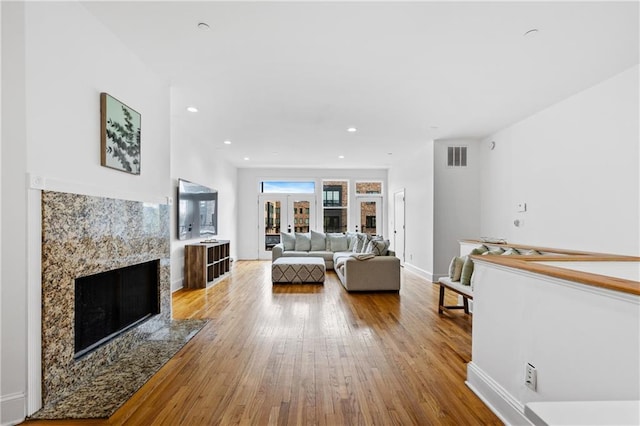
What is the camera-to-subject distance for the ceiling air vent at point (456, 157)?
241 inches

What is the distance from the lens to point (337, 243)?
311 inches

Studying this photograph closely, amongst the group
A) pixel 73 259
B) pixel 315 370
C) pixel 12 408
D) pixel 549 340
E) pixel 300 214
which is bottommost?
pixel 315 370

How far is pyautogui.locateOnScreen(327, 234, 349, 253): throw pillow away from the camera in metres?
7.88

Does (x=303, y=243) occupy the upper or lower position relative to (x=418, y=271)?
upper

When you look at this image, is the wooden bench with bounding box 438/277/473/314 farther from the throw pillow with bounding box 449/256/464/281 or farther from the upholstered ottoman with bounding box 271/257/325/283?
the upholstered ottoman with bounding box 271/257/325/283

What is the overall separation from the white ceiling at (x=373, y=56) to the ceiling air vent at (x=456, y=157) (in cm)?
112

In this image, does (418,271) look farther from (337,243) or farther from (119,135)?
(119,135)

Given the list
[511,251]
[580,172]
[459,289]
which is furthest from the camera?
[580,172]

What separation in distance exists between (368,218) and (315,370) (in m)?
7.38

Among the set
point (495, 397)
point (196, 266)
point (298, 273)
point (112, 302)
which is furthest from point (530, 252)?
point (196, 266)

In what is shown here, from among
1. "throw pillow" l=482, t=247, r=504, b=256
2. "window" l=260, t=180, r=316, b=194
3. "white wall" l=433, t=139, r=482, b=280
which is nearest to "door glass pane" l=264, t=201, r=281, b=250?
"window" l=260, t=180, r=316, b=194

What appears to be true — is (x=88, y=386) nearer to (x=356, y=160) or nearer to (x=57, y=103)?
(x=57, y=103)

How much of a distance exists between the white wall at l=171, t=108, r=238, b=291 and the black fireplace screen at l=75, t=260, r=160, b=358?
1949 millimetres

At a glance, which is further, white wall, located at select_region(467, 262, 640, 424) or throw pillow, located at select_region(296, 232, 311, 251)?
throw pillow, located at select_region(296, 232, 311, 251)
